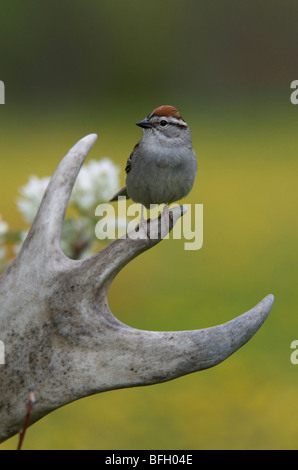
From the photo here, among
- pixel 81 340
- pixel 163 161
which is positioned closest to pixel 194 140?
pixel 163 161

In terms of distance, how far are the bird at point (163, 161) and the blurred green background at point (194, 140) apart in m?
2.67

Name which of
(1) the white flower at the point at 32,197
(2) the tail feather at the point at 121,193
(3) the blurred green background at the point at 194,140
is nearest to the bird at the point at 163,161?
(2) the tail feather at the point at 121,193

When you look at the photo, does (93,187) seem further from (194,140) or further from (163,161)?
(194,140)

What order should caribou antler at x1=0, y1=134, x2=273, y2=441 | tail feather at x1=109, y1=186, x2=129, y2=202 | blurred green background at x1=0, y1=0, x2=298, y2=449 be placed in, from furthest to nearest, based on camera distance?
blurred green background at x1=0, y1=0, x2=298, y2=449, tail feather at x1=109, y1=186, x2=129, y2=202, caribou antler at x1=0, y1=134, x2=273, y2=441

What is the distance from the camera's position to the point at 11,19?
37.9 ft

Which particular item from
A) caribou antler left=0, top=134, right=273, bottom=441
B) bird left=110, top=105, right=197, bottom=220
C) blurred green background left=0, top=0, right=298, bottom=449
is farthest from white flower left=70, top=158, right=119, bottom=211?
blurred green background left=0, top=0, right=298, bottom=449

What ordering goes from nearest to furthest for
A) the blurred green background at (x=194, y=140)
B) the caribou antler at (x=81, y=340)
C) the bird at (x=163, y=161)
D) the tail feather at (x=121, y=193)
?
1. the caribou antler at (x=81, y=340)
2. the bird at (x=163, y=161)
3. the tail feather at (x=121, y=193)
4. the blurred green background at (x=194, y=140)

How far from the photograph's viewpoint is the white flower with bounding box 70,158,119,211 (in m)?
2.26

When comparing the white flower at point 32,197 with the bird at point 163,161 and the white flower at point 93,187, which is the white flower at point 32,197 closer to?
the white flower at point 93,187

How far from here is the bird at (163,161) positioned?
77.4 inches

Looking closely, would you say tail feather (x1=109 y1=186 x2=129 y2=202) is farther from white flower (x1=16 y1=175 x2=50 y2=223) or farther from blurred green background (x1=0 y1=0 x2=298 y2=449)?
blurred green background (x1=0 y1=0 x2=298 y2=449)

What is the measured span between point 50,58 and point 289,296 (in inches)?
272

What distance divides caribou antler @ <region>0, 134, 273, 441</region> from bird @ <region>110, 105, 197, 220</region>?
1.37ft

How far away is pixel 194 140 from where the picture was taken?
1218 cm
